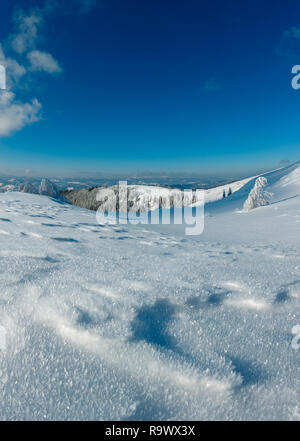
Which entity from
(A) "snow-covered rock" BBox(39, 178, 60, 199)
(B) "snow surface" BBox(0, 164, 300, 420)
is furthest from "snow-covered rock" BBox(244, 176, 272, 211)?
(A) "snow-covered rock" BBox(39, 178, 60, 199)

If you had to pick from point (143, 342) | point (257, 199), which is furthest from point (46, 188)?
point (143, 342)

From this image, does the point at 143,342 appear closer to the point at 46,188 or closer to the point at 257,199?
the point at 257,199

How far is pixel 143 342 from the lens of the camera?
1.34 m

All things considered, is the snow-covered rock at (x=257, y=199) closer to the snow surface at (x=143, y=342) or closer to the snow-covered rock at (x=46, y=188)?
the snow surface at (x=143, y=342)

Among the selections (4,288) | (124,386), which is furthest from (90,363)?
(4,288)

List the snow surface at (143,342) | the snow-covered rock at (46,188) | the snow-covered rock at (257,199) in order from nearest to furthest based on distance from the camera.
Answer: the snow surface at (143,342) → the snow-covered rock at (257,199) → the snow-covered rock at (46,188)

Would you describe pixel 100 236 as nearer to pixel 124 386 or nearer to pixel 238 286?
pixel 238 286

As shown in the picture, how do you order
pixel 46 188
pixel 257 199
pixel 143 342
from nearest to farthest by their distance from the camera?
1. pixel 143 342
2. pixel 257 199
3. pixel 46 188

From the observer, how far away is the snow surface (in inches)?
40.3

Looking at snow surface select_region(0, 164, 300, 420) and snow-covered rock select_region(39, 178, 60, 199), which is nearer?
snow surface select_region(0, 164, 300, 420)

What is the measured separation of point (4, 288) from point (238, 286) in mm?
2106

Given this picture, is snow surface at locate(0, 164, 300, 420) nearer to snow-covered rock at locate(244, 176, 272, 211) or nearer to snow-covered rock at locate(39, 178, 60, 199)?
snow-covered rock at locate(244, 176, 272, 211)

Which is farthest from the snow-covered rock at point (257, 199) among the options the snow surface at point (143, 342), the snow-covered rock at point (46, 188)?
the snow-covered rock at point (46, 188)

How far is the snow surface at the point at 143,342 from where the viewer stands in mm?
1024
